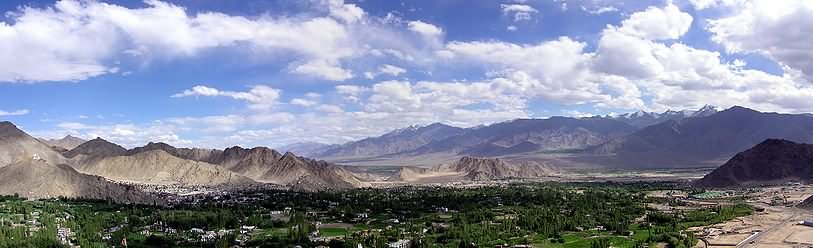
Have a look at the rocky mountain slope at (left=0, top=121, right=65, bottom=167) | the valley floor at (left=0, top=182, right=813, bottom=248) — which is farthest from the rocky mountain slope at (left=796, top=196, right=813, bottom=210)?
the rocky mountain slope at (left=0, top=121, right=65, bottom=167)

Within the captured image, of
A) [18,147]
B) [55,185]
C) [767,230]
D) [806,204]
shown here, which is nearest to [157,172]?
[18,147]

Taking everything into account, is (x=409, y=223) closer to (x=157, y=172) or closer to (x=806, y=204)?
(x=806, y=204)

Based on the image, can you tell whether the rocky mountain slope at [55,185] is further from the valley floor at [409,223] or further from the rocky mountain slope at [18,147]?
the rocky mountain slope at [18,147]

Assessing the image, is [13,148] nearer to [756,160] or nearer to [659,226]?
[659,226]

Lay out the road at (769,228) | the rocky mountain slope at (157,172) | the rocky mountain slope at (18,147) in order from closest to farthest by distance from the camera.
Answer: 1. the road at (769,228)
2. the rocky mountain slope at (18,147)
3. the rocky mountain slope at (157,172)

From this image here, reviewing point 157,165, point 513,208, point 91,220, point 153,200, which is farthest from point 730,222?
point 157,165

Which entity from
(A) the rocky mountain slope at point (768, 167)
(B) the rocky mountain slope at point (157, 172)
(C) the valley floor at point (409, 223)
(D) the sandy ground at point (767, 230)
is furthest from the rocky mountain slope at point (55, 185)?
(A) the rocky mountain slope at point (768, 167)
